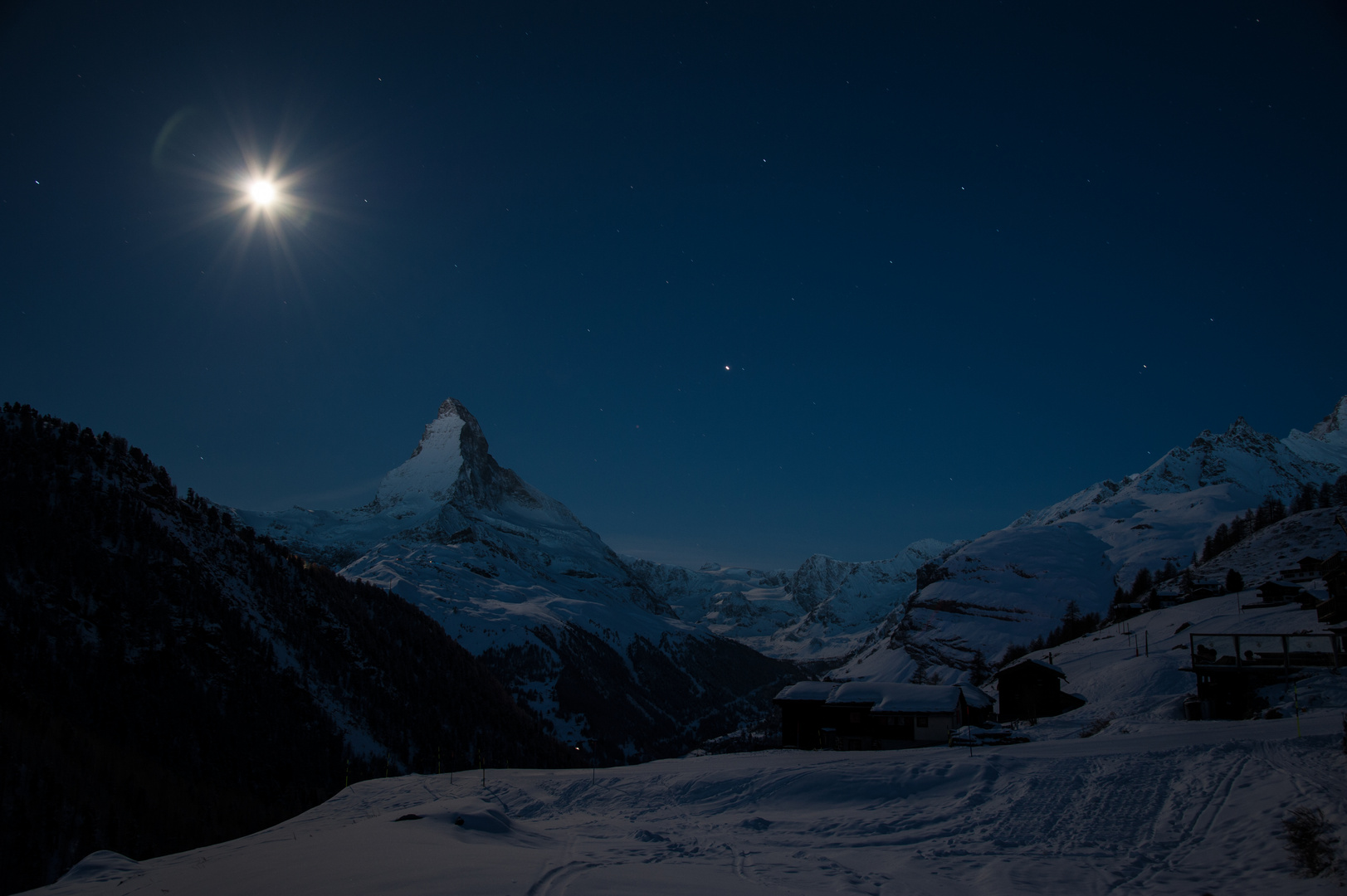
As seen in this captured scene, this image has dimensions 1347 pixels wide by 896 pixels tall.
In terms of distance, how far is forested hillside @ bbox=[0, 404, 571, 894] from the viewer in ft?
112

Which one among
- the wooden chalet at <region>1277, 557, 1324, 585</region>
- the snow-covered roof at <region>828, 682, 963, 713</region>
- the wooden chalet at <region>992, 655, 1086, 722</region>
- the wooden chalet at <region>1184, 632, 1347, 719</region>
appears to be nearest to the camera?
the wooden chalet at <region>1184, 632, 1347, 719</region>

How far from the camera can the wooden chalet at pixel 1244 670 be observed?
131 ft

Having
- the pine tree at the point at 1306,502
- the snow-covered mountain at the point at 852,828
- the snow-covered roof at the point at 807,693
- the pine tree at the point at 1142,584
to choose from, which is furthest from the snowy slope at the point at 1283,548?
the snow-covered mountain at the point at 852,828

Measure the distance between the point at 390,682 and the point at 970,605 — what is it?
526ft

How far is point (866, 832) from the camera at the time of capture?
814 inches

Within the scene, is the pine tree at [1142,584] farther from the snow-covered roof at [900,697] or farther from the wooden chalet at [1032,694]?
the snow-covered roof at [900,697]

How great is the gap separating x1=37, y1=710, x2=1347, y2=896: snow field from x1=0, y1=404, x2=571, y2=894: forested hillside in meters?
14.9

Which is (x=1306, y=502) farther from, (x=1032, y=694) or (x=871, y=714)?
(x=871, y=714)

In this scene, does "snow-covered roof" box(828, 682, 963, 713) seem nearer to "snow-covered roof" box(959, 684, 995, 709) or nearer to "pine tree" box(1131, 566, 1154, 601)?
"snow-covered roof" box(959, 684, 995, 709)

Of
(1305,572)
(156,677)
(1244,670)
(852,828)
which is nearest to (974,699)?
(1244,670)

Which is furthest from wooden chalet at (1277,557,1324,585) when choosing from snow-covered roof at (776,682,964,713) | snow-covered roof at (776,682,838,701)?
snow-covered roof at (776,682,838,701)

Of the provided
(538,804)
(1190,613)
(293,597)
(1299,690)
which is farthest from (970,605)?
(538,804)

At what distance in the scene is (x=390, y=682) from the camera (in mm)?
83188

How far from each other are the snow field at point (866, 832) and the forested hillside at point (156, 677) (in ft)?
48.9
